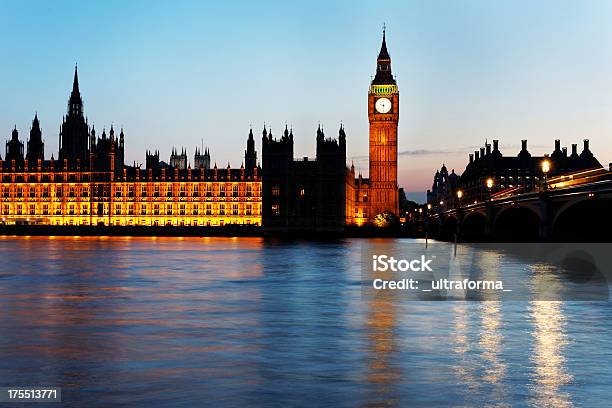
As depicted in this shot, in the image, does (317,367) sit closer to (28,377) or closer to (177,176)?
(28,377)

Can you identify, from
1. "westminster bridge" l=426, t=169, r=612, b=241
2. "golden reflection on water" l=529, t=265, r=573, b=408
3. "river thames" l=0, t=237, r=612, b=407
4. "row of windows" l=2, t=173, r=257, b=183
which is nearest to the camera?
"golden reflection on water" l=529, t=265, r=573, b=408

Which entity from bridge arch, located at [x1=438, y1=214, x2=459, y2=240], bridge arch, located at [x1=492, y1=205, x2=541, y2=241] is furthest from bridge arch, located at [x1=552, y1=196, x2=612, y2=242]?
bridge arch, located at [x1=438, y1=214, x2=459, y2=240]

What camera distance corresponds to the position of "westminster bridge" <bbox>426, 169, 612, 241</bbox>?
57.6 metres

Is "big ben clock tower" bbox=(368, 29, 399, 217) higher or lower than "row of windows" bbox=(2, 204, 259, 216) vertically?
higher

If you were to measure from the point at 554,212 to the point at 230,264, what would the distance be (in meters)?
Result: 24.2

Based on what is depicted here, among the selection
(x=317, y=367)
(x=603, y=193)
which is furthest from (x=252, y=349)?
(x=603, y=193)

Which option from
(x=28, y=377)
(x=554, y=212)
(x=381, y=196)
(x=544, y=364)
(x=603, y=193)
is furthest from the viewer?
(x=381, y=196)

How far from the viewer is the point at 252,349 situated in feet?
66.4

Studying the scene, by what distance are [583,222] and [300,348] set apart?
198 ft

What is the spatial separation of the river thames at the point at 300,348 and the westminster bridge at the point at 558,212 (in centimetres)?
2540

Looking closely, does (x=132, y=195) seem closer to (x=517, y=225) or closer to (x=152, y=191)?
(x=152, y=191)

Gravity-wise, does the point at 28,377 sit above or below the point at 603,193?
below

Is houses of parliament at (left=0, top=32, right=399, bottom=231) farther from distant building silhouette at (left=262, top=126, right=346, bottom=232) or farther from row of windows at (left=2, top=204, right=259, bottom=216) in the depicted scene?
distant building silhouette at (left=262, top=126, right=346, bottom=232)

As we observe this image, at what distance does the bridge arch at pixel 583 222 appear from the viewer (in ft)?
215
